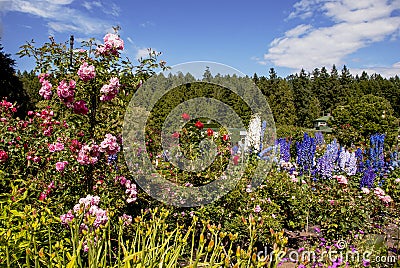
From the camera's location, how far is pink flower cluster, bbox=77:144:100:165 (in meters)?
2.72

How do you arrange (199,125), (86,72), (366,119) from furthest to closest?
1. (366,119)
2. (199,125)
3. (86,72)

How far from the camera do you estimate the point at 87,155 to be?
2.74 metres

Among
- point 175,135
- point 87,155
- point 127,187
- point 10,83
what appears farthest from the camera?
point 10,83

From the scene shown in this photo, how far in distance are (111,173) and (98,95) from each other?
2.43ft

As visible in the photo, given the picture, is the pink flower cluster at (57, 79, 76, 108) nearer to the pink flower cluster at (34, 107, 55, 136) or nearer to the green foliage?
the pink flower cluster at (34, 107, 55, 136)

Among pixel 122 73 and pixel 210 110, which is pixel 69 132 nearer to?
pixel 122 73

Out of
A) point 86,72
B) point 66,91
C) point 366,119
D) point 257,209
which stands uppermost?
point 366,119

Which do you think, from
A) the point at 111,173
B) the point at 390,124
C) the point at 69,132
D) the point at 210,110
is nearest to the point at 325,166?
the point at 210,110

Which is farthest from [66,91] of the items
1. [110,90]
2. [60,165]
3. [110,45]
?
[60,165]

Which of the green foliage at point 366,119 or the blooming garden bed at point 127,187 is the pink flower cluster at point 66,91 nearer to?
the blooming garden bed at point 127,187

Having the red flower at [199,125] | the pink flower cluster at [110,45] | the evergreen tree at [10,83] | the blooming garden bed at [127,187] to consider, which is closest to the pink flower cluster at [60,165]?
the blooming garden bed at [127,187]
